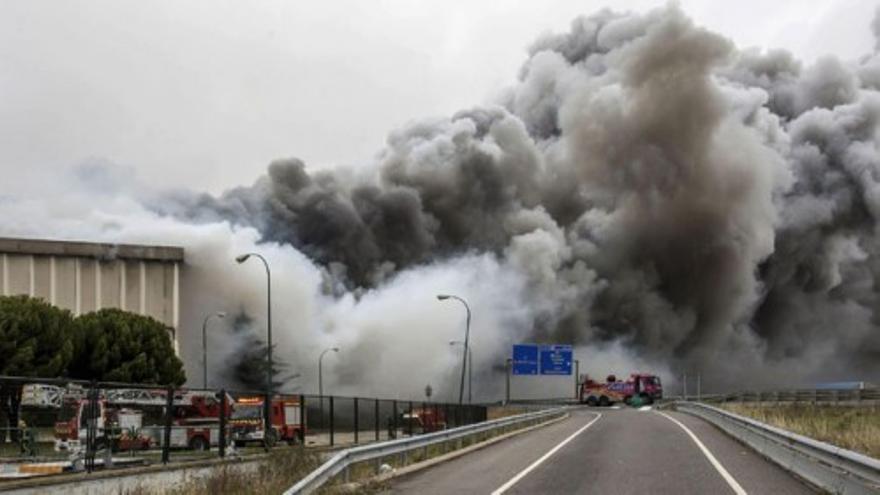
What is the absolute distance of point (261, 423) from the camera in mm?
23172

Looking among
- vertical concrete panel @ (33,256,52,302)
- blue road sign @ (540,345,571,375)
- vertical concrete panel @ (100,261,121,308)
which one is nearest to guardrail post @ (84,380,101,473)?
blue road sign @ (540,345,571,375)

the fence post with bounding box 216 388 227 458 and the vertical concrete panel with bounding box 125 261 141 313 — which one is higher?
the vertical concrete panel with bounding box 125 261 141 313

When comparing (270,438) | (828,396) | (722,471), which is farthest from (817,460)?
(828,396)

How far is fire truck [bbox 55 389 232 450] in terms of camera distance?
14.2m

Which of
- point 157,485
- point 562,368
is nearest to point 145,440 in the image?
point 157,485

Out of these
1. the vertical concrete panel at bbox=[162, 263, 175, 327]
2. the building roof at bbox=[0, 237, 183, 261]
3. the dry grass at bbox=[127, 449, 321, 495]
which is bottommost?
the dry grass at bbox=[127, 449, 321, 495]

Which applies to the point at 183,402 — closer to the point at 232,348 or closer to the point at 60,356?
the point at 60,356

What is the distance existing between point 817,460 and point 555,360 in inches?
2041

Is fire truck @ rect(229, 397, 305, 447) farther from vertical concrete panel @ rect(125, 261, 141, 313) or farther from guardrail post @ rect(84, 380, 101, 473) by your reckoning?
vertical concrete panel @ rect(125, 261, 141, 313)

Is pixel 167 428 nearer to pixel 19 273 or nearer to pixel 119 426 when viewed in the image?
pixel 119 426

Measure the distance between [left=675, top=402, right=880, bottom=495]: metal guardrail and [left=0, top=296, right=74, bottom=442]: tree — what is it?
3489 centimetres

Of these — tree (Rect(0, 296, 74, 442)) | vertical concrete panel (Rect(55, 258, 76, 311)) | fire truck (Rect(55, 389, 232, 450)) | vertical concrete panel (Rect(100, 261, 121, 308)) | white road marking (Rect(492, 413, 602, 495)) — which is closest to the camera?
white road marking (Rect(492, 413, 602, 495))

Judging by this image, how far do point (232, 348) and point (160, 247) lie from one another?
28.9 feet

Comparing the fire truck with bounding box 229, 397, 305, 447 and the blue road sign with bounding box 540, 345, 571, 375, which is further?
the blue road sign with bounding box 540, 345, 571, 375
